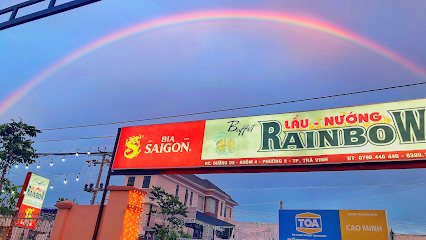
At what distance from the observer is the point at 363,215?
1588 centimetres

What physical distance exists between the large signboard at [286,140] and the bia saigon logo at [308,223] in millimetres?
6832

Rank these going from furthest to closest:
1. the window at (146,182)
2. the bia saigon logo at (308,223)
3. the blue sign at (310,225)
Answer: the window at (146,182), the bia saigon logo at (308,223), the blue sign at (310,225)

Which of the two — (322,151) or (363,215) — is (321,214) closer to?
(363,215)

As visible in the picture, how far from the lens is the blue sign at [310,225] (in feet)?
53.2

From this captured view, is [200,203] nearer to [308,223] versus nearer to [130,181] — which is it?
[130,181]

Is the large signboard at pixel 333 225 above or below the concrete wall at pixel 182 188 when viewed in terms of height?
below

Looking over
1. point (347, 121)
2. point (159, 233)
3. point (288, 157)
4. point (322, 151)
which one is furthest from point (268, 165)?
point (159, 233)

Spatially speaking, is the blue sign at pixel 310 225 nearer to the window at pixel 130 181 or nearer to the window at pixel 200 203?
the window at pixel 130 181

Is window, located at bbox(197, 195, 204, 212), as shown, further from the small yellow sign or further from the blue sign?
the small yellow sign

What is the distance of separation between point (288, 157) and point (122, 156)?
25.7ft

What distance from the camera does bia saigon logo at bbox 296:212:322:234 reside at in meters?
16.6

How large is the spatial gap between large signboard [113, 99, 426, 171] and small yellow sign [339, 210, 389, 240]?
664 cm

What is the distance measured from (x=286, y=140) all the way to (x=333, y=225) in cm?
728

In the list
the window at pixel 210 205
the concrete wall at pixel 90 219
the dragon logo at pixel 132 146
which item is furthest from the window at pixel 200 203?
the concrete wall at pixel 90 219
